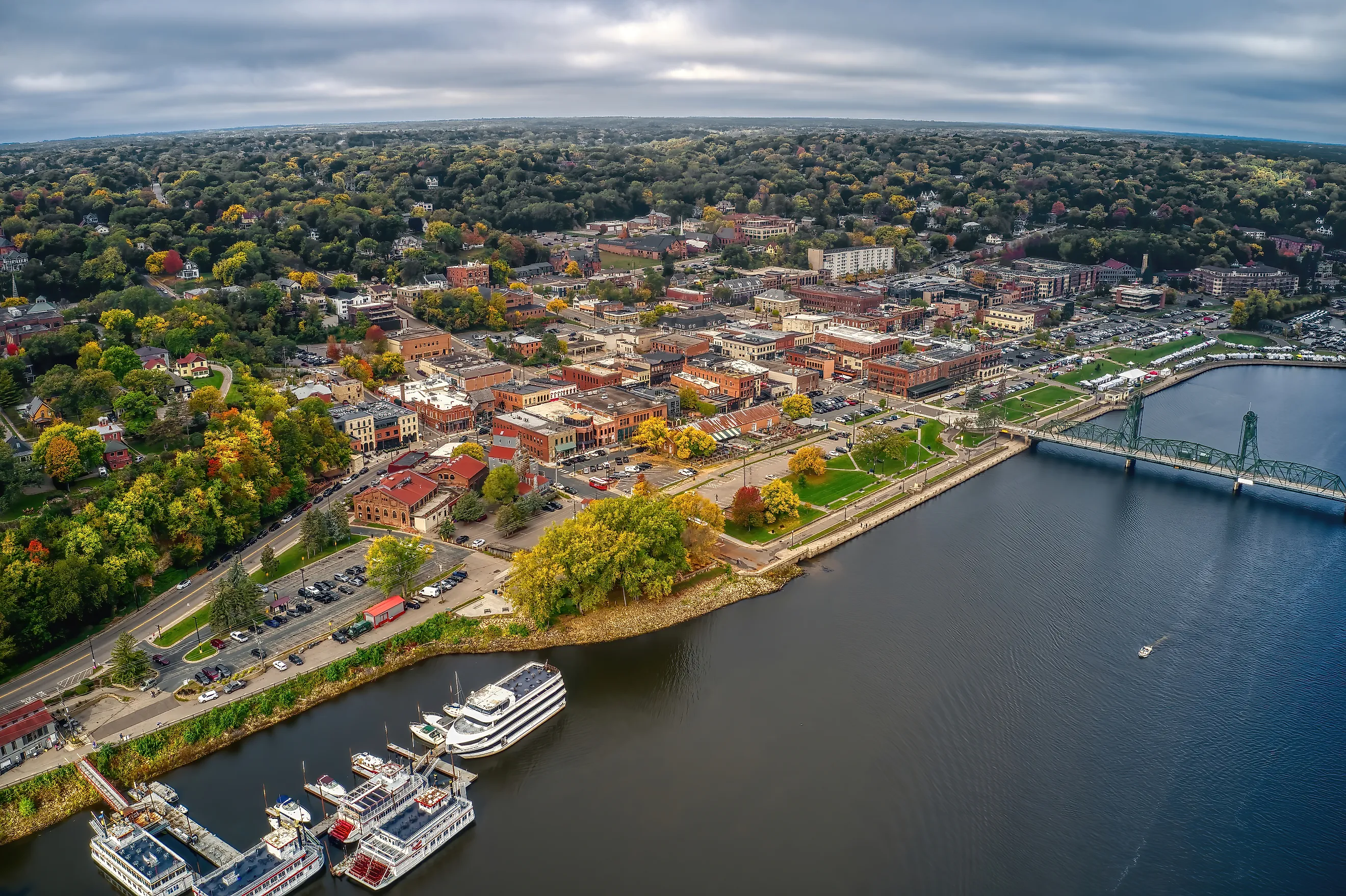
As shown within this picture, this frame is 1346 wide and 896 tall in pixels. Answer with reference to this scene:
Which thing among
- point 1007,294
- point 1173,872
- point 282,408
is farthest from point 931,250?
point 1173,872

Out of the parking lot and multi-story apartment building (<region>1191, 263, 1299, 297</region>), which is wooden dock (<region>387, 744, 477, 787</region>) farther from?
multi-story apartment building (<region>1191, 263, 1299, 297</region>)

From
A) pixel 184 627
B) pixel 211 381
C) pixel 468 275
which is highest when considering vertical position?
pixel 468 275

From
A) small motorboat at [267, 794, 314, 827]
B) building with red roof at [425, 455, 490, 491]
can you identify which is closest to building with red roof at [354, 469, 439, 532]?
building with red roof at [425, 455, 490, 491]

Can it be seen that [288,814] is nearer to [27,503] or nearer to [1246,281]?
[27,503]

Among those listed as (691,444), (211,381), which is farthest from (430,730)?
(211,381)

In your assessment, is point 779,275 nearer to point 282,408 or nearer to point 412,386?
point 412,386

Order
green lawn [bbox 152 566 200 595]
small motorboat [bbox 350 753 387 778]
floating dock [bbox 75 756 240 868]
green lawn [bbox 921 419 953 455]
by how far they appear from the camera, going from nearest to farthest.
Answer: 1. floating dock [bbox 75 756 240 868]
2. small motorboat [bbox 350 753 387 778]
3. green lawn [bbox 152 566 200 595]
4. green lawn [bbox 921 419 953 455]

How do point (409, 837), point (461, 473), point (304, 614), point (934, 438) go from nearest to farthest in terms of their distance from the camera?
1. point (409, 837)
2. point (304, 614)
3. point (461, 473)
4. point (934, 438)
